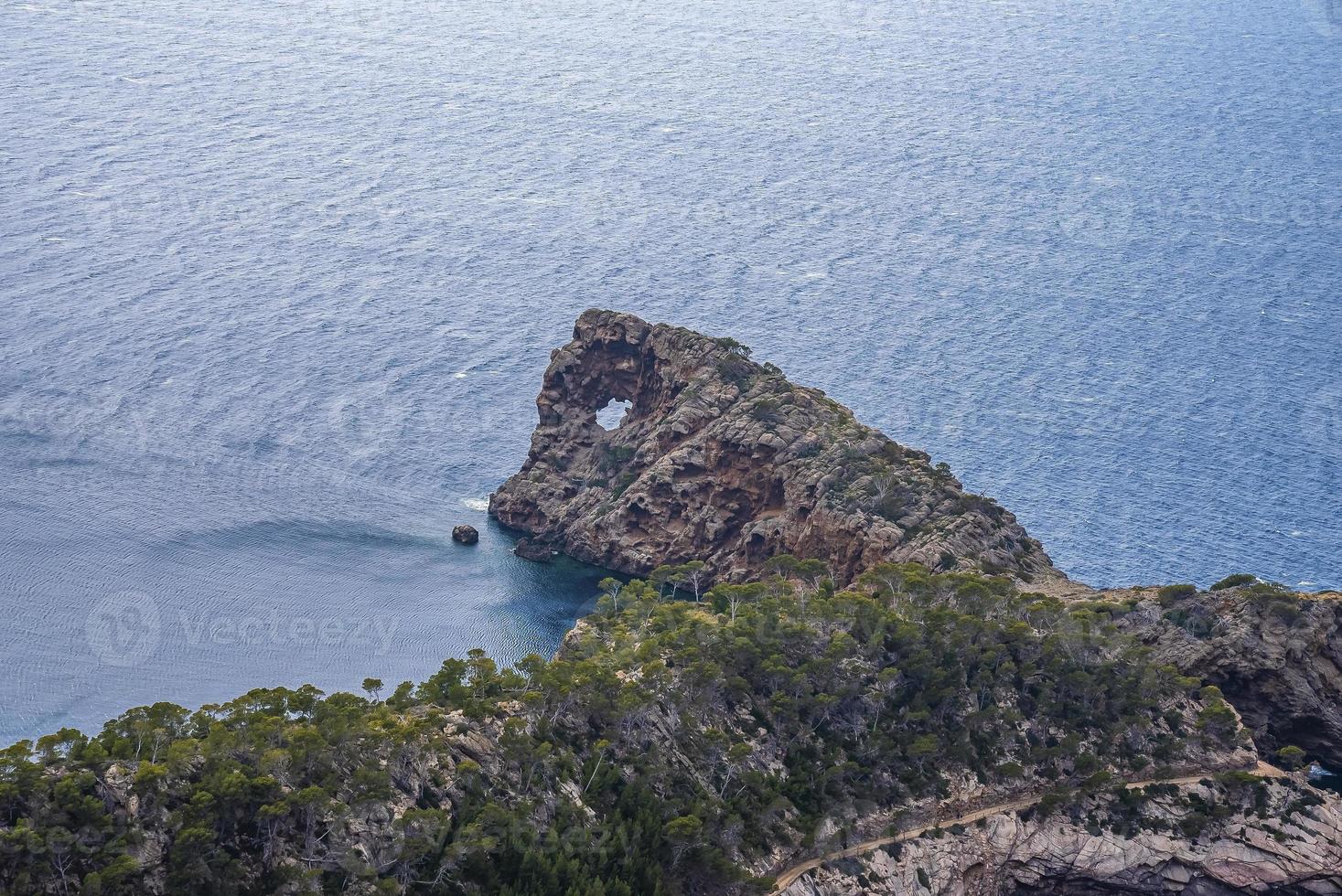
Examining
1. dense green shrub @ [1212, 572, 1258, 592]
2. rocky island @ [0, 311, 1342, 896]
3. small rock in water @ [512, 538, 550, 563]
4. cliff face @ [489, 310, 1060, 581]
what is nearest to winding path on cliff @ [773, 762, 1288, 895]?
rocky island @ [0, 311, 1342, 896]

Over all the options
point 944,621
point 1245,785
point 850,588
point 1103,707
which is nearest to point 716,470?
point 850,588

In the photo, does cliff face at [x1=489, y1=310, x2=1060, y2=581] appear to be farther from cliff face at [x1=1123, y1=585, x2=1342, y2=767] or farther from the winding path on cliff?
the winding path on cliff

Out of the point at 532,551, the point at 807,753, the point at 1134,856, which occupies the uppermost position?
the point at 532,551

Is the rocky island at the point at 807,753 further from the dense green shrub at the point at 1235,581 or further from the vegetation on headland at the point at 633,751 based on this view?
the dense green shrub at the point at 1235,581

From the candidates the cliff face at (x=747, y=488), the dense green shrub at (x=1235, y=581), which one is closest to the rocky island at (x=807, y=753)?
the cliff face at (x=747, y=488)

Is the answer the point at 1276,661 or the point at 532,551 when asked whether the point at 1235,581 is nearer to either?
the point at 1276,661

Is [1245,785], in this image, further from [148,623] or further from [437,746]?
[148,623]

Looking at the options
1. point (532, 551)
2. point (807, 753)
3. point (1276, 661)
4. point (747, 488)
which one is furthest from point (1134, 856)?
point (532, 551)
